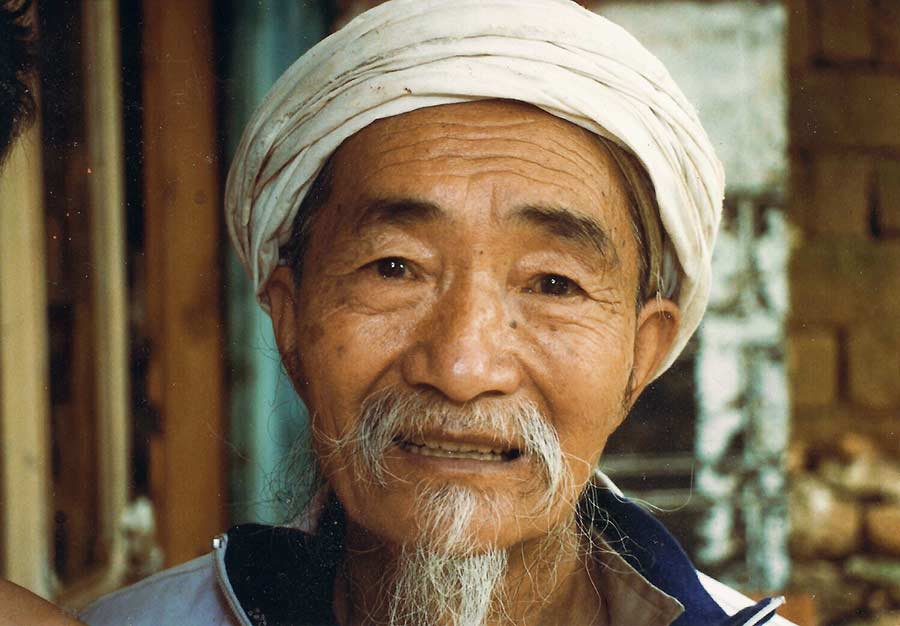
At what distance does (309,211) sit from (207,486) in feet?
5.50

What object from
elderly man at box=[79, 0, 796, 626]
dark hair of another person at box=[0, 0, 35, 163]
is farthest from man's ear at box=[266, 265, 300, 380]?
dark hair of another person at box=[0, 0, 35, 163]

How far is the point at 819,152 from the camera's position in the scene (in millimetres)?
3102

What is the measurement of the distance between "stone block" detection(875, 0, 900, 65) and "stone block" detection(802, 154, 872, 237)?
318 mm

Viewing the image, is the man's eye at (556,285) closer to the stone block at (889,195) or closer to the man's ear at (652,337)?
the man's ear at (652,337)

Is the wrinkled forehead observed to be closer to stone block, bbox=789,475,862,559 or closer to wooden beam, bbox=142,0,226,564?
wooden beam, bbox=142,0,226,564

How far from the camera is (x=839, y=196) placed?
313cm

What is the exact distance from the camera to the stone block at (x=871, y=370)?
3.14 meters

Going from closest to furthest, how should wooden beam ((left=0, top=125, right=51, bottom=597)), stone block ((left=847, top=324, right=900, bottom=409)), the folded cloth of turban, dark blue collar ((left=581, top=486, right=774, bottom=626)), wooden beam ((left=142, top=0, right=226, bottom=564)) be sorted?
the folded cloth of turban → dark blue collar ((left=581, top=486, right=774, bottom=626)) → wooden beam ((left=0, top=125, right=51, bottom=597)) → wooden beam ((left=142, top=0, right=226, bottom=564)) → stone block ((left=847, top=324, right=900, bottom=409))

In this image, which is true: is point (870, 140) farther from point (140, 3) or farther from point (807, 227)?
point (140, 3)

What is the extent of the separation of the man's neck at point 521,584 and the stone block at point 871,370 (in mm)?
1630

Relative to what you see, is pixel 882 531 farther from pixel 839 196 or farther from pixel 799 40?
pixel 799 40

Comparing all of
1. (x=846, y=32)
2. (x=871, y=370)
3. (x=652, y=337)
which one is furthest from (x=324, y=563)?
(x=846, y=32)

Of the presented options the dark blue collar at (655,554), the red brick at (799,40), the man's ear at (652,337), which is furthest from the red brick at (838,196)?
the dark blue collar at (655,554)

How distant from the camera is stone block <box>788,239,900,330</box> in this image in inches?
123
